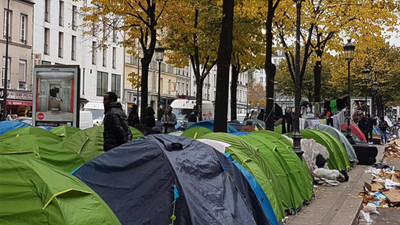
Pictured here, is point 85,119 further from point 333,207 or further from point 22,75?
point 333,207

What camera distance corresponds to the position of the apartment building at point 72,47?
46438 mm

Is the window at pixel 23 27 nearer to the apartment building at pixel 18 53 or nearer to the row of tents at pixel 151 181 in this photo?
the apartment building at pixel 18 53

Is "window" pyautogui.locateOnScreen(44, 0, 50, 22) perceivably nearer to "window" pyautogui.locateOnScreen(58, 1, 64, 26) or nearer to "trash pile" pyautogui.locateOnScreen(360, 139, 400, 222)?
"window" pyautogui.locateOnScreen(58, 1, 64, 26)

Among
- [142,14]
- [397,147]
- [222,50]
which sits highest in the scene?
[142,14]

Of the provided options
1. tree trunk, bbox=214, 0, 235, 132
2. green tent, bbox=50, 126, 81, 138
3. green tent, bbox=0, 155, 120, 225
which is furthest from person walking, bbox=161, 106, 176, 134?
green tent, bbox=0, 155, 120, 225

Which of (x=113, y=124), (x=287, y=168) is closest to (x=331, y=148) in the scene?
(x=287, y=168)

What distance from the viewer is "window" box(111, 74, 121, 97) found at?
58.4 meters

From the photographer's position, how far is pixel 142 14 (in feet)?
78.8

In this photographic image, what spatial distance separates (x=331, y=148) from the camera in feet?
56.3

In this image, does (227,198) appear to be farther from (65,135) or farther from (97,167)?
(65,135)

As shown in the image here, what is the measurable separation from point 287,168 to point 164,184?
5.12m

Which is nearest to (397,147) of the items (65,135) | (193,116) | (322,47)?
(322,47)

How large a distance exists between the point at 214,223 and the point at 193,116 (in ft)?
63.5

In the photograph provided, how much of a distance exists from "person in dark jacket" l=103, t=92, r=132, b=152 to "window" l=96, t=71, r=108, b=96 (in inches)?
1800
